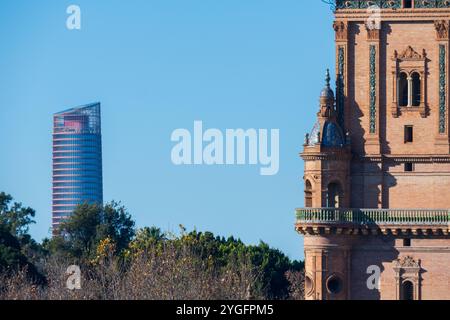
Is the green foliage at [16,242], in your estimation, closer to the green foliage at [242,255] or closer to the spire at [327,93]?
the green foliage at [242,255]

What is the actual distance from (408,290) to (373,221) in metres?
4.04

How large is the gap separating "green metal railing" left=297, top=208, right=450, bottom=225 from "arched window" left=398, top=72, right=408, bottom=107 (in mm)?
5779

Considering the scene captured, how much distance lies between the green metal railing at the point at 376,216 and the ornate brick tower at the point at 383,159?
2.0 inches

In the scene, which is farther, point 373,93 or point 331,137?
point 373,93

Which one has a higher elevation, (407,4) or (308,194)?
A: (407,4)

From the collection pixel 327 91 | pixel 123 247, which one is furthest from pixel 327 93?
pixel 123 247

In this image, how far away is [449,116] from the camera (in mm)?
119625

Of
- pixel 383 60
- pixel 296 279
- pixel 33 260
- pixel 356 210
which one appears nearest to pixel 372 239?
pixel 356 210

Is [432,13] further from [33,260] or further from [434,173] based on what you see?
[33,260]

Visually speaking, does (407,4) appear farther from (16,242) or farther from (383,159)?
(16,242)

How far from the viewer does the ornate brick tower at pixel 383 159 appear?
118312mm

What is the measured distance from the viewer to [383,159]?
119438mm
